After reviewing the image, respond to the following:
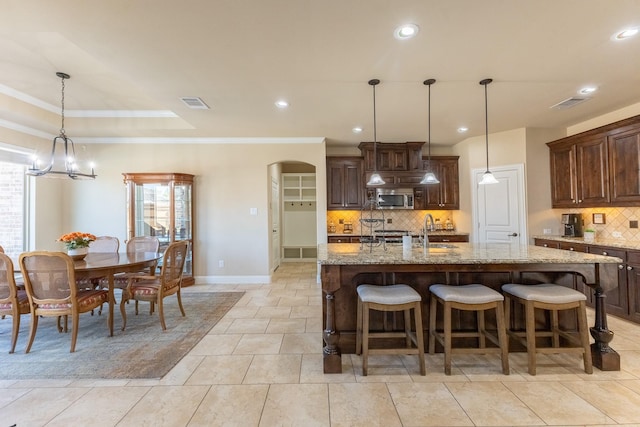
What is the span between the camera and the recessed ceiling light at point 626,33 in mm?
2212

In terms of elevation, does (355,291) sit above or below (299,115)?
below

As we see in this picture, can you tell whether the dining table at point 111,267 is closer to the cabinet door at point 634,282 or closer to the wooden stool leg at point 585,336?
the wooden stool leg at point 585,336

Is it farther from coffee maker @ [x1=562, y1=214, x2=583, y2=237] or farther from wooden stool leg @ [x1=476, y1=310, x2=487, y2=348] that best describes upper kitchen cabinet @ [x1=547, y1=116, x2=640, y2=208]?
wooden stool leg @ [x1=476, y1=310, x2=487, y2=348]

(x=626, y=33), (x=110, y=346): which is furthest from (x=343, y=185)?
(x=110, y=346)

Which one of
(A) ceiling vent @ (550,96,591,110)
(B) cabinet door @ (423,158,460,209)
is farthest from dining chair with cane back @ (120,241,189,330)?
(A) ceiling vent @ (550,96,591,110)

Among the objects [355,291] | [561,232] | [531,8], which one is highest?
[531,8]

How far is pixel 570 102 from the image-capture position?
3662 millimetres

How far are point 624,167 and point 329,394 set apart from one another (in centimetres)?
450

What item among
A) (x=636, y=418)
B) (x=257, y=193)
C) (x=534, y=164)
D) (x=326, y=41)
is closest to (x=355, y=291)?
(x=636, y=418)

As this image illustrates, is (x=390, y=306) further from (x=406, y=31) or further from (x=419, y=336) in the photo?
(x=406, y=31)

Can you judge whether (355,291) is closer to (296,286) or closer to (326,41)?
(326,41)

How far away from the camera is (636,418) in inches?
68.7

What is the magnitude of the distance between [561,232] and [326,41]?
499 cm

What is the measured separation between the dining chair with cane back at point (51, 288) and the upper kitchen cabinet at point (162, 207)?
7.33 ft
